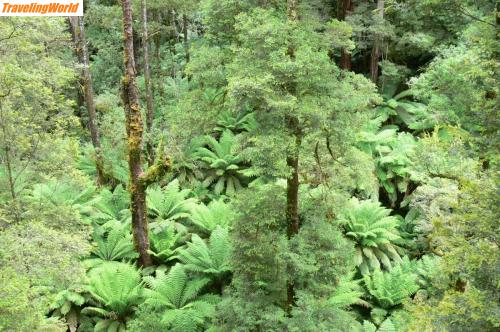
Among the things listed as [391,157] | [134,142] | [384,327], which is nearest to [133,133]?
[134,142]

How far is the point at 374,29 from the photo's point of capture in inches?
548

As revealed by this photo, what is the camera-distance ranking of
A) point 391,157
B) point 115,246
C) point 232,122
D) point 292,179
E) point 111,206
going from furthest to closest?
point 232,122
point 391,157
point 111,206
point 115,246
point 292,179

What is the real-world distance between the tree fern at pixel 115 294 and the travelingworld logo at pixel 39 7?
16.5 feet

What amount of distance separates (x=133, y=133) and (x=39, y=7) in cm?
275

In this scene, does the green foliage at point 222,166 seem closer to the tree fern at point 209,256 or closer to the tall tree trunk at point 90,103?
the tall tree trunk at point 90,103

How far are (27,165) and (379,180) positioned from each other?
9249 millimetres

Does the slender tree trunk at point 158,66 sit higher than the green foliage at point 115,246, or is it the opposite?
the slender tree trunk at point 158,66

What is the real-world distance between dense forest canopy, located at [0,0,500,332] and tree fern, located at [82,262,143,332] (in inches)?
1.7

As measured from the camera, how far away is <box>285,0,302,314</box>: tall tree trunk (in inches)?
252

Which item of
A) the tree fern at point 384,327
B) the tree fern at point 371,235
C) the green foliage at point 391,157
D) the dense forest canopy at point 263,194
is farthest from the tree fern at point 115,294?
the green foliage at point 391,157

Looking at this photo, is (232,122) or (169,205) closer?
(169,205)

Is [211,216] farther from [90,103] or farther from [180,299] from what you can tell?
[90,103]

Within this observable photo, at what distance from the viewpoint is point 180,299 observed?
9.38 meters

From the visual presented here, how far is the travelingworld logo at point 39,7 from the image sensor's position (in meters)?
7.43
